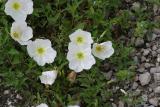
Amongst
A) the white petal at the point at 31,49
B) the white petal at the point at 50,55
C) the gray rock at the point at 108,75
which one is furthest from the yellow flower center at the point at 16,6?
the gray rock at the point at 108,75

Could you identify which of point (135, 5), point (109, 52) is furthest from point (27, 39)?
point (135, 5)

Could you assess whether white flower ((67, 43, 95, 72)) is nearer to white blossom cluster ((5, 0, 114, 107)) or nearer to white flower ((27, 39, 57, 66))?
white blossom cluster ((5, 0, 114, 107))

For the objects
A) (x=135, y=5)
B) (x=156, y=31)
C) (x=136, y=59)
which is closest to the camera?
(x=136, y=59)

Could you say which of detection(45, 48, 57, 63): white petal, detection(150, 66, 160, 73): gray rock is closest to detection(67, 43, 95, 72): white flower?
detection(45, 48, 57, 63): white petal

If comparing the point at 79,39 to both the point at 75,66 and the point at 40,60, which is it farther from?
the point at 40,60

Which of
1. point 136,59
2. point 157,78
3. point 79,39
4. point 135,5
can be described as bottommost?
point 157,78

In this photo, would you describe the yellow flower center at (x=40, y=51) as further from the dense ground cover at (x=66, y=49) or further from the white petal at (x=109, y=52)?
the white petal at (x=109, y=52)

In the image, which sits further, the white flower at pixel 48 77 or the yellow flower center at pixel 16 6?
the yellow flower center at pixel 16 6

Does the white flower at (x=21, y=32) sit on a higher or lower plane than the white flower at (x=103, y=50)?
higher
